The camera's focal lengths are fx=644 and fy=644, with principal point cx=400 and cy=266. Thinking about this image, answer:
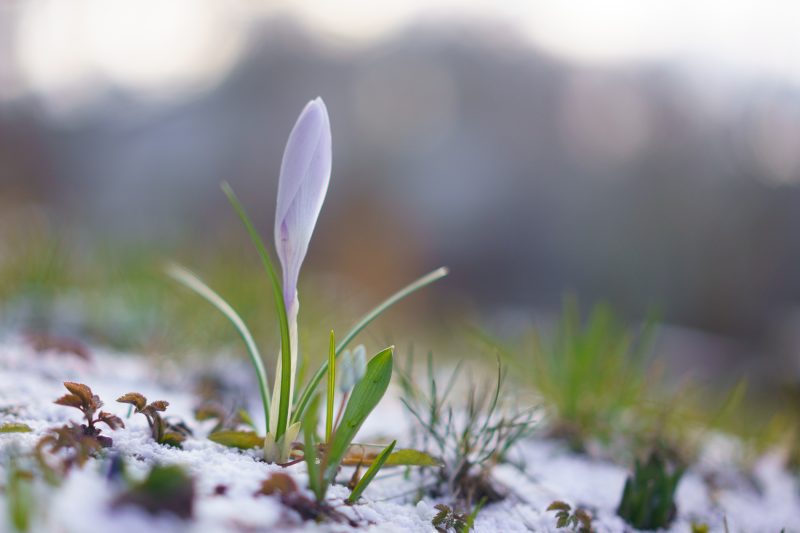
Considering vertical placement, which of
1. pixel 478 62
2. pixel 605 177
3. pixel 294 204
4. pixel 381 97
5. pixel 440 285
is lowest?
pixel 440 285

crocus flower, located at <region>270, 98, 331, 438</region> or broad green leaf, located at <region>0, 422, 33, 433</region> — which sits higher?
crocus flower, located at <region>270, 98, 331, 438</region>

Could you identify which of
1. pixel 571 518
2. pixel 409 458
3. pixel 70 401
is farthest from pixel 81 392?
pixel 571 518

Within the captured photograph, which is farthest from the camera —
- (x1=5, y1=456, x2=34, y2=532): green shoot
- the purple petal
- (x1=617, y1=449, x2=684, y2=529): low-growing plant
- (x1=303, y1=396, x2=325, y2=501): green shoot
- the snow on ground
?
(x1=617, y1=449, x2=684, y2=529): low-growing plant

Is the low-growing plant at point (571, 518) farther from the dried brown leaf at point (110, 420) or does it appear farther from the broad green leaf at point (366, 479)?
the dried brown leaf at point (110, 420)

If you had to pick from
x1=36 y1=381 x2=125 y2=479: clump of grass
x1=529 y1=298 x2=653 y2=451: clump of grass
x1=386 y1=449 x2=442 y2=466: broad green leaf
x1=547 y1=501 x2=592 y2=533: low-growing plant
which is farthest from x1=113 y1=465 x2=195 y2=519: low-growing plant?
x1=529 y1=298 x2=653 y2=451: clump of grass

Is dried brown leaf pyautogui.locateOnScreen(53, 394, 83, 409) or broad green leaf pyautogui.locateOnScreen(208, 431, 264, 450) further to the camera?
broad green leaf pyautogui.locateOnScreen(208, 431, 264, 450)

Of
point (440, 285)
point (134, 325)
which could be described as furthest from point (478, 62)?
point (134, 325)

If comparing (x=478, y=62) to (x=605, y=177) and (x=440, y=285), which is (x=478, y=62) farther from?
(x=440, y=285)

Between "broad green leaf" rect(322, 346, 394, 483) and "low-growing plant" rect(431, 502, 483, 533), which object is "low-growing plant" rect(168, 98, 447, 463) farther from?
"low-growing plant" rect(431, 502, 483, 533)
